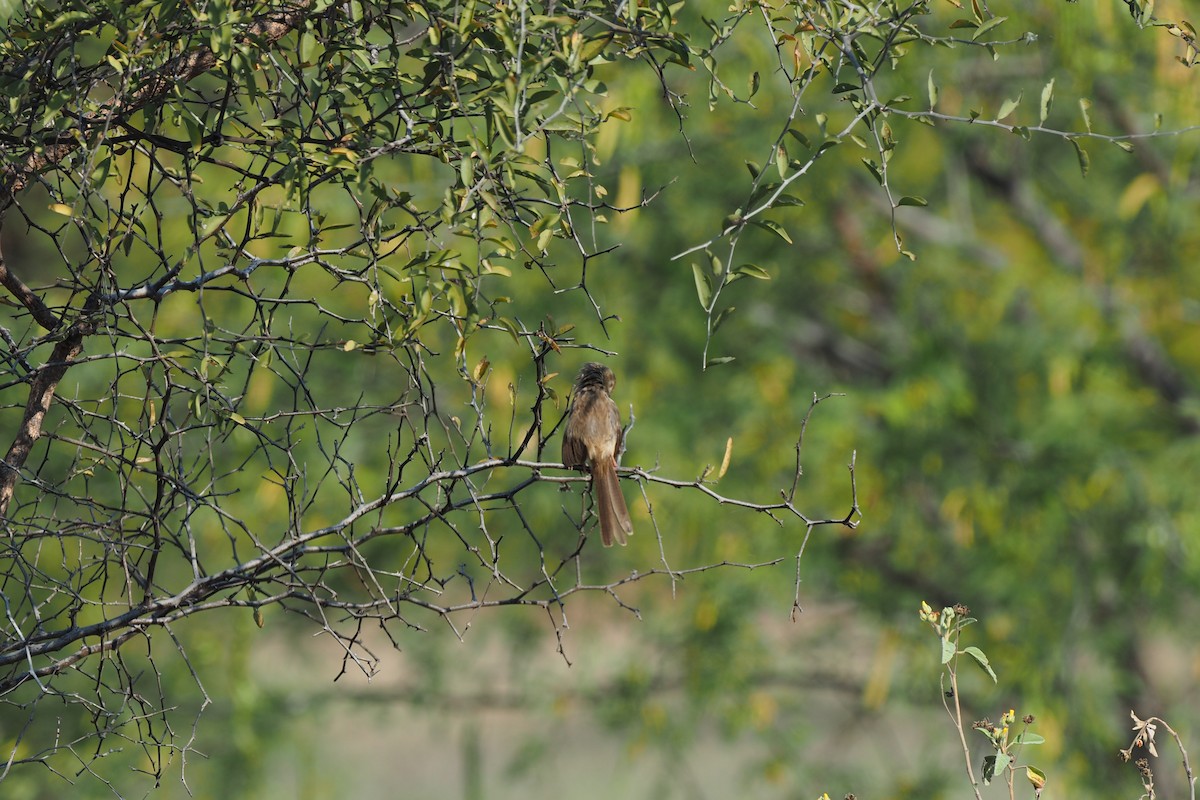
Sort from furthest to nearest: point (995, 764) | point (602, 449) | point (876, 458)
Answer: point (876, 458) → point (602, 449) → point (995, 764)

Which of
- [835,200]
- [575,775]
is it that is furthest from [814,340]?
[575,775]

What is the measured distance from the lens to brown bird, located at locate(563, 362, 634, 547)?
4605 millimetres

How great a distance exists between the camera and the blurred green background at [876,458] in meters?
9.09

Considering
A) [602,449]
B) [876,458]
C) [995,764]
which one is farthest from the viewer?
[876,458]

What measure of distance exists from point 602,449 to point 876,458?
18.0 feet

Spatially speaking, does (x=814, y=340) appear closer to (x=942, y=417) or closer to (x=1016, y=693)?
(x=942, y=417)

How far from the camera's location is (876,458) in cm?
975

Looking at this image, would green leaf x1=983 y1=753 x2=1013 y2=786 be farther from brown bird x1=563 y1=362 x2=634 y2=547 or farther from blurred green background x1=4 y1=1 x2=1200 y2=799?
blurred green background x1=4 y1=1 x2=1200 y2=799

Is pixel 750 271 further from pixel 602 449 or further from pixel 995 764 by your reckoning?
pixel 602 449

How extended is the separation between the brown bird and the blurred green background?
147 inches

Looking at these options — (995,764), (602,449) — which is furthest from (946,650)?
(602,449)

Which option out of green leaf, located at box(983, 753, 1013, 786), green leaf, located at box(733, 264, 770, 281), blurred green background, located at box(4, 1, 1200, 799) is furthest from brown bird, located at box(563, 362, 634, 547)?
blurred green background, located at box(4, 1, 1200, 799)

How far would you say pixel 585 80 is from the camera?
287 cm

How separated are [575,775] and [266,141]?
10.6 m
